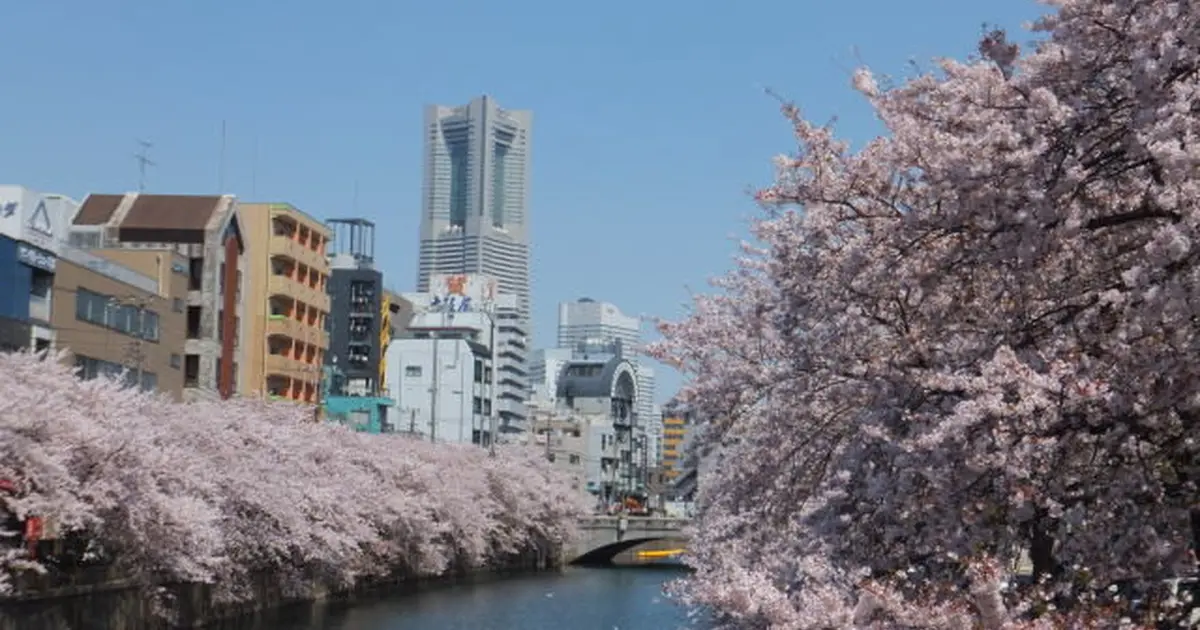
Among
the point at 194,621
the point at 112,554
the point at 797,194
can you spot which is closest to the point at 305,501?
the point at 194,621

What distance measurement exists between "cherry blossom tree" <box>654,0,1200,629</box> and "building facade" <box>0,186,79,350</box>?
128 feet

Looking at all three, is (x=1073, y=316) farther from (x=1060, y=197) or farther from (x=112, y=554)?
(x=112, y=554)

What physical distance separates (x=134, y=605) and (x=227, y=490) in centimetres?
506

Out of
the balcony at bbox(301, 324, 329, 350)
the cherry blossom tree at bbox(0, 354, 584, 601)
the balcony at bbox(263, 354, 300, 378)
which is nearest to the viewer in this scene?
the cherry blossom tree at bbox(0, 354, 584, 601)

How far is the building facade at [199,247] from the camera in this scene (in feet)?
217

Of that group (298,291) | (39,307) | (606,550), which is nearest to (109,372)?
(39,307)

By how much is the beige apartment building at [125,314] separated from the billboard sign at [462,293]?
81.7m

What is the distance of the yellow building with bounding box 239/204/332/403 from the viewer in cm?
7394

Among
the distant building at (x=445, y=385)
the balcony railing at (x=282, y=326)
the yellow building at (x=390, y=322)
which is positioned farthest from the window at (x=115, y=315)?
the distant building at (x=445, y=385)

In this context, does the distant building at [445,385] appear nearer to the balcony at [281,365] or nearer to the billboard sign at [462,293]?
the billboard sign at [462,293]

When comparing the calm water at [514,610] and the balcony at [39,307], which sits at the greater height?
the balcony at [39,307]

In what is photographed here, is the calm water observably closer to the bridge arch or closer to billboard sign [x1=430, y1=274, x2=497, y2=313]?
the bridge arch

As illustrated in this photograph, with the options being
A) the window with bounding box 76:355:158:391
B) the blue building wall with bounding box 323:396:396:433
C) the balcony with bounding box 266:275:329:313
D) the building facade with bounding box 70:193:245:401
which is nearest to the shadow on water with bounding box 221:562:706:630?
the window with bounding box 76:355:158:391

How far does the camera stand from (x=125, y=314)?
55156mm
